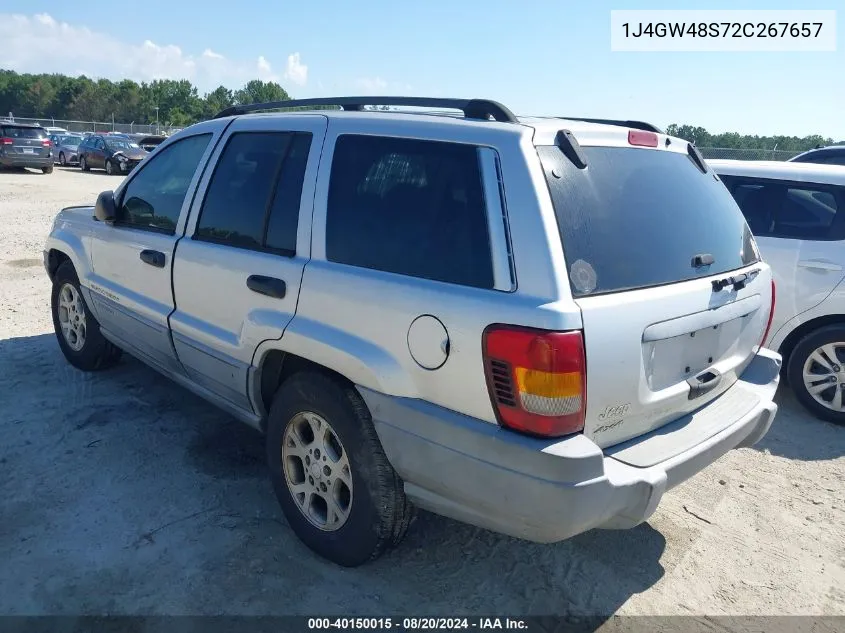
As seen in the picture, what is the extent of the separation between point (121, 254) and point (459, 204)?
8.88 ft

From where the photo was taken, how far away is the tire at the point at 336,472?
8.74ft

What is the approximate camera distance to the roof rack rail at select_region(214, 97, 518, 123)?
2664 millimetres

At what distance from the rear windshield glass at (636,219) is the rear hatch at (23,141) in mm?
23526

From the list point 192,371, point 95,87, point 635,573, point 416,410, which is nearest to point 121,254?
point 192,371

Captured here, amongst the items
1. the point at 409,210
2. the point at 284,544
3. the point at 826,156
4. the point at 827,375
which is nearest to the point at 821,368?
the point at 827,375

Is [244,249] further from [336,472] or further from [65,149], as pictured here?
[65,149]

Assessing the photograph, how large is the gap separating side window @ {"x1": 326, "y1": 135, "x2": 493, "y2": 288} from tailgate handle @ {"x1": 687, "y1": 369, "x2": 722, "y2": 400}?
3.38 ft

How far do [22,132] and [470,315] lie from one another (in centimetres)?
2407

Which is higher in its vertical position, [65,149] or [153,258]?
[65,149]

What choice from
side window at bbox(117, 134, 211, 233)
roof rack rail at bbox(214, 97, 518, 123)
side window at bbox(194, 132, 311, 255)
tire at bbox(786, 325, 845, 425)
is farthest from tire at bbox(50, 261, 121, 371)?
tire at bbox(786, 325, 845, 425)

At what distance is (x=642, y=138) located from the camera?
282 cm

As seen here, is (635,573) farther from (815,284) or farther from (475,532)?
(815,284)

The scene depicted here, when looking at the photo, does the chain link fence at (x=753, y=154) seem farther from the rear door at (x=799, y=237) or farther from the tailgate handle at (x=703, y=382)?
the tailgate handle at (x=703, y=382)

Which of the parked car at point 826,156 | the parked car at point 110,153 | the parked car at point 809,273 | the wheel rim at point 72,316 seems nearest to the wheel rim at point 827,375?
the parked car at point 809,273
